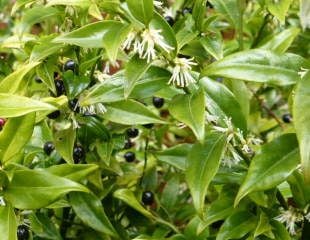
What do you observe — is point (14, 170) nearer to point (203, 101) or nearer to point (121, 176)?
point (203, 101)

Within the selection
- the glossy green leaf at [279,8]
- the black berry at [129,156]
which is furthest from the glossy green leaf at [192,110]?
the black berry at [129,156]

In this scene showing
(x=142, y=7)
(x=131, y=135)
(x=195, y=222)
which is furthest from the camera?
(x=131, y=135)

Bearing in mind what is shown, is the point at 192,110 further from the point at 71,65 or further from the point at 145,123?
the point at 71,65

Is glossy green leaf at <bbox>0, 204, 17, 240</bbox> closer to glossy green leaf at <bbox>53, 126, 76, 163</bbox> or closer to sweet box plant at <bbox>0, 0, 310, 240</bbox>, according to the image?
sweet box plant at <bbox>0, 0, 310, 240</bbox>

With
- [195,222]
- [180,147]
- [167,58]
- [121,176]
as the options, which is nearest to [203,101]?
[167,58]

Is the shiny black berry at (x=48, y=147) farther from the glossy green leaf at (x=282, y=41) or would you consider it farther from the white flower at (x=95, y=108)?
the glossy green leaf at (x=282, y=41)
